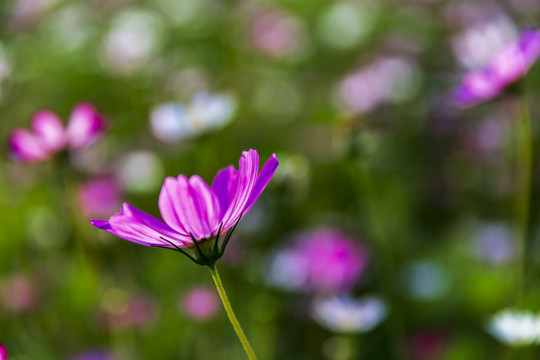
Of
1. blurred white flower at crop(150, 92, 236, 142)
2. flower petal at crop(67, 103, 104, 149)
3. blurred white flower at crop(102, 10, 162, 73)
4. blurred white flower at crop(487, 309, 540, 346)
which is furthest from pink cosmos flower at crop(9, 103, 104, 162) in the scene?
blurred white flower at crop(102, 10, 162, 73)

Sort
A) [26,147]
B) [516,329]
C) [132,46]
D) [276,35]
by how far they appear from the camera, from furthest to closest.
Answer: [276,35]
[132,46]
[26,147]
[516,329]

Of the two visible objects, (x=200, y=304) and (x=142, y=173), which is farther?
(x=142, y=173)

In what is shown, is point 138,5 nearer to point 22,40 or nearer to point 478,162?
point 22,40

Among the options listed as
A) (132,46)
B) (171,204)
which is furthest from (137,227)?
(132,46)

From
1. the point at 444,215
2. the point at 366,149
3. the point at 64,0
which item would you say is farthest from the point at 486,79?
the point at 64,0

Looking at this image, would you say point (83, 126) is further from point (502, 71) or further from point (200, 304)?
point (502, 71)

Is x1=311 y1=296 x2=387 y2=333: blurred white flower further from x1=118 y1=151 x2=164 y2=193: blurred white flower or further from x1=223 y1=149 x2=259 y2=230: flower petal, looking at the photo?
x1=118 y1=151 x2=164 y2=193: blurred white flower
